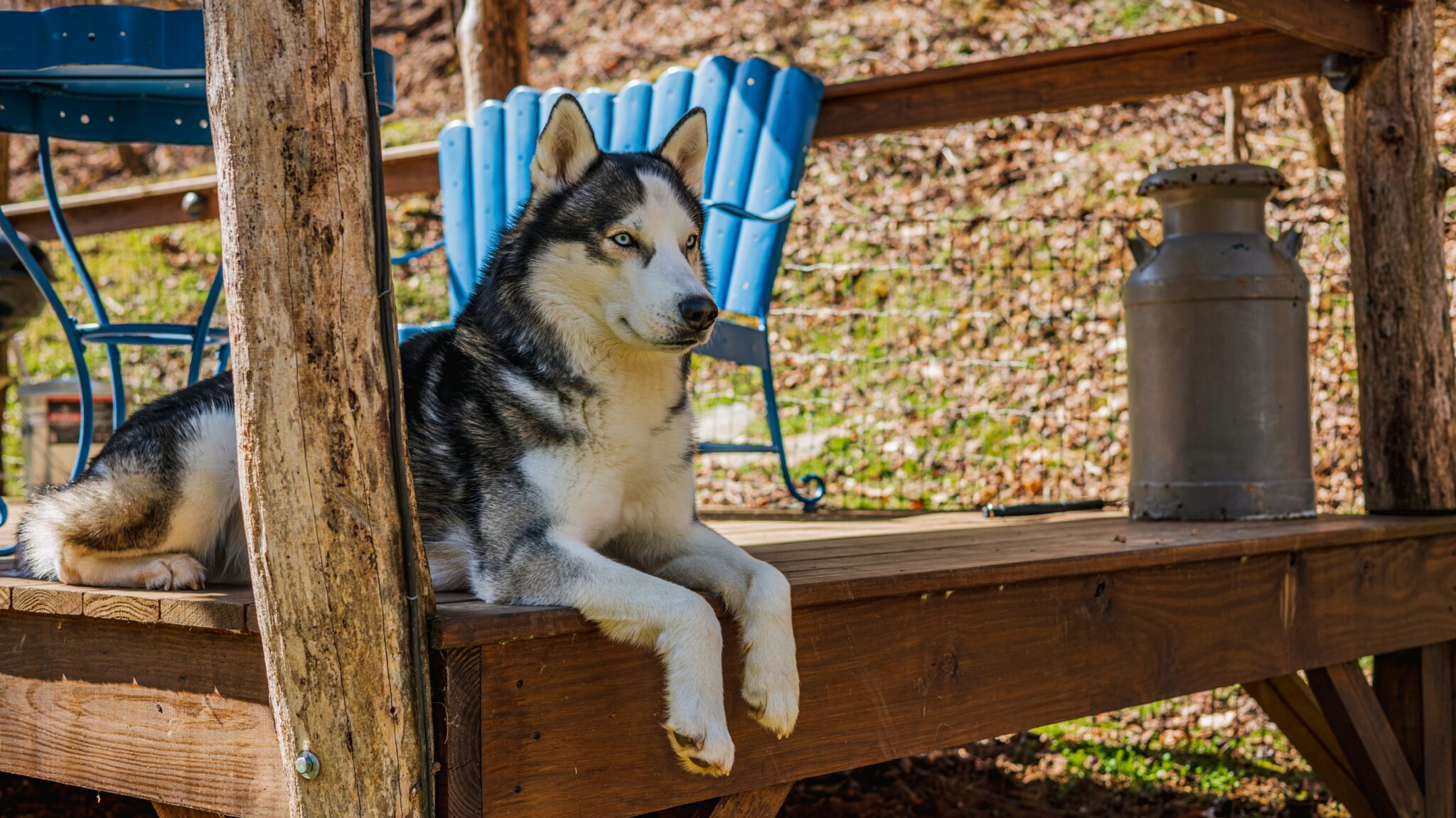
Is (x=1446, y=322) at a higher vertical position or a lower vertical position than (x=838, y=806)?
higher

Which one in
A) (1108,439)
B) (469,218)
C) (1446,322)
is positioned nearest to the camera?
(1446,322)

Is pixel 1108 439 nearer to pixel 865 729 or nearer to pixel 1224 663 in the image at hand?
pixel 1224 663

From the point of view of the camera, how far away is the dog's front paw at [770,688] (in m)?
2.03

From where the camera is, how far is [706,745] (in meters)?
1.88

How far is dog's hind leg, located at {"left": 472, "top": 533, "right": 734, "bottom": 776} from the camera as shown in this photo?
6.20 feet

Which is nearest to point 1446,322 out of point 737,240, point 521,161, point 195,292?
point 737,240

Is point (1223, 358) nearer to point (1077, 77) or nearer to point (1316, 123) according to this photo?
point (1077, 77)

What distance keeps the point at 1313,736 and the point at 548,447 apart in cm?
279

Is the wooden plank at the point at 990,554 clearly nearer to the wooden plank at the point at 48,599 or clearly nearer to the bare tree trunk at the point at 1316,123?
the wooden plank at the point at 48,599

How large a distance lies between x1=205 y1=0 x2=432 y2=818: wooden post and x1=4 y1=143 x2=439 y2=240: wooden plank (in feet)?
11.0

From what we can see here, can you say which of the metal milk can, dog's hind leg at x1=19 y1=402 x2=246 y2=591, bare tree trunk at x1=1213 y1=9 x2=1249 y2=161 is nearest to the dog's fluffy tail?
dog's hind leg at x1=19 y1=402 x2=246 y2=591

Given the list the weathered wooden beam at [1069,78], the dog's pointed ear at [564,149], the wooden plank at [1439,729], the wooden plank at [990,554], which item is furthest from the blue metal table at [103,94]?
the wooden plank at [1439,729]

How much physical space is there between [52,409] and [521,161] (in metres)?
2.14

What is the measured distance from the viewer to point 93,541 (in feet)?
7.39
